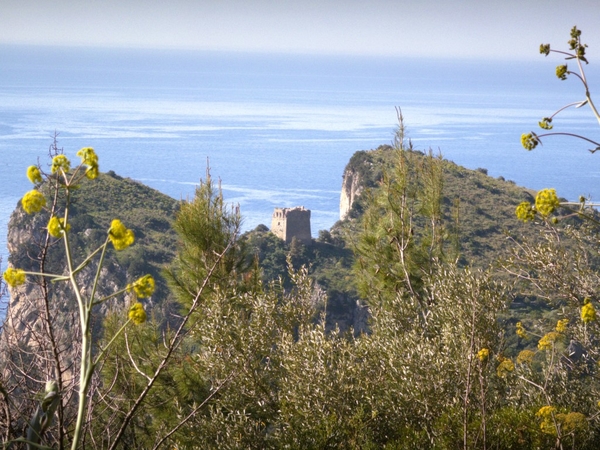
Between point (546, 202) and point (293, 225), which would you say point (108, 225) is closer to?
point (293, 225)

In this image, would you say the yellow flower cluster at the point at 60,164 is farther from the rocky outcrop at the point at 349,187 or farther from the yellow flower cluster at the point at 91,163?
the rocky outcrop at the point at 349,187

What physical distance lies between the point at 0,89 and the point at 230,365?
15286 cm

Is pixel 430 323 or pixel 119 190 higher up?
pixel 119 190

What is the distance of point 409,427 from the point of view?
5.58m

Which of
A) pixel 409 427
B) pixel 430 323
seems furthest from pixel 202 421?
pixel 430 323

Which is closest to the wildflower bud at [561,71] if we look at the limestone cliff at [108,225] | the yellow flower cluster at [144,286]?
the yellow flower cluster at [144,286]

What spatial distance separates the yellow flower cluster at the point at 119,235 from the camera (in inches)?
74.4

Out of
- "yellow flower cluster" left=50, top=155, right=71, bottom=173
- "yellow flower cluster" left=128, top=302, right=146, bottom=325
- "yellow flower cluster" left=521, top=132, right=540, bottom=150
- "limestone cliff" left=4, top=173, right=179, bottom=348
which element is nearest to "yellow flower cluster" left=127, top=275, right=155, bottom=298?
"yellow flower cluster" left=128, top=302, right=146, bottom=325

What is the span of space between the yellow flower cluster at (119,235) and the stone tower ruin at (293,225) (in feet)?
126

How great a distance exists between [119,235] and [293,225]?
129 ft

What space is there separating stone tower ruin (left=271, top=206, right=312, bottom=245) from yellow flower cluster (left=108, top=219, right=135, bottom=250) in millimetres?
38451

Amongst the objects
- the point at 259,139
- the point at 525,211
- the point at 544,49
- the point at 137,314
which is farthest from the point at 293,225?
the point at 259,139

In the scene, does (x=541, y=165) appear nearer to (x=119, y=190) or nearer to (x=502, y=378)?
(x=119, y=190)

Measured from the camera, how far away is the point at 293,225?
135ft
